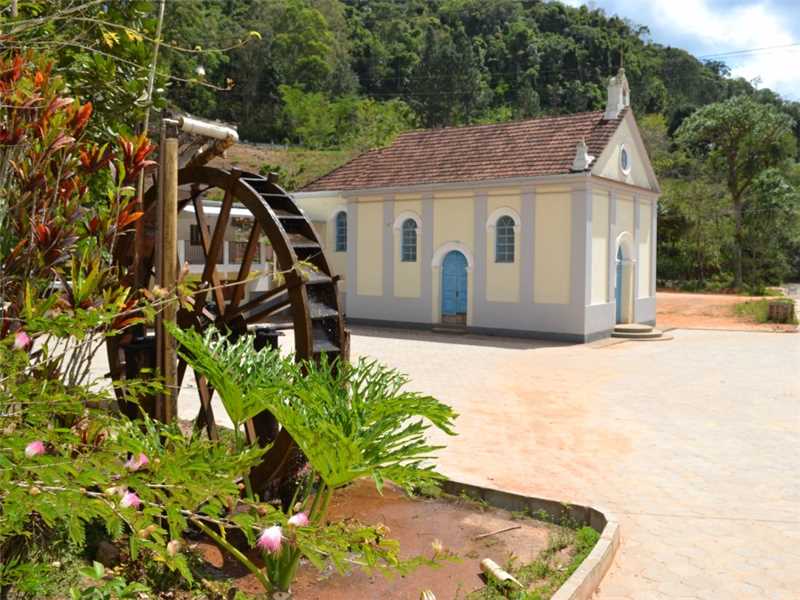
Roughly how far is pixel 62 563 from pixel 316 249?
11.6 ft

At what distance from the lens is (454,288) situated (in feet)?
71.6

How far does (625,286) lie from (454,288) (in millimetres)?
5404

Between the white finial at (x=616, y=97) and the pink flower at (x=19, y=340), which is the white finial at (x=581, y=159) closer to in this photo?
the white finial at (x=616, y=97)

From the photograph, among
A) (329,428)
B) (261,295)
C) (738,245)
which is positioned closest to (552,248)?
(261,295)

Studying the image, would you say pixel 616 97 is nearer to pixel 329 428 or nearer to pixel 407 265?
pixel 407 265

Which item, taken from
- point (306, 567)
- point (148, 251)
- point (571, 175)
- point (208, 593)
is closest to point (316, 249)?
point (148, 251)

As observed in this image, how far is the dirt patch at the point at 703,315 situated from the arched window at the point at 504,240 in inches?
286

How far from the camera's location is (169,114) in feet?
19.0

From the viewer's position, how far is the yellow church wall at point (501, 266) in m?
20.4

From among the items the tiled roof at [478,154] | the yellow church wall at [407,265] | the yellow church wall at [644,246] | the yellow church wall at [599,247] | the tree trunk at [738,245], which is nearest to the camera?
the yellow church wall at [599,247]

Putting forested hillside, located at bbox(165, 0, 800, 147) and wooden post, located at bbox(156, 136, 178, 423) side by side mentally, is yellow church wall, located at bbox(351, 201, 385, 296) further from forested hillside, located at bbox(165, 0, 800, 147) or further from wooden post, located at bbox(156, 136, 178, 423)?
forested hillside, located at bbox(165, 0, 800, 147)

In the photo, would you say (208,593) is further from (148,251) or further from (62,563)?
(148,251)

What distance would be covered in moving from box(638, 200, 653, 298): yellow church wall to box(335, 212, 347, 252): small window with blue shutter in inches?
389

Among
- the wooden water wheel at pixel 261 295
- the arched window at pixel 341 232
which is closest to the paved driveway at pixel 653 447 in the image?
A: the wooden water wheel at pixel 261 295
